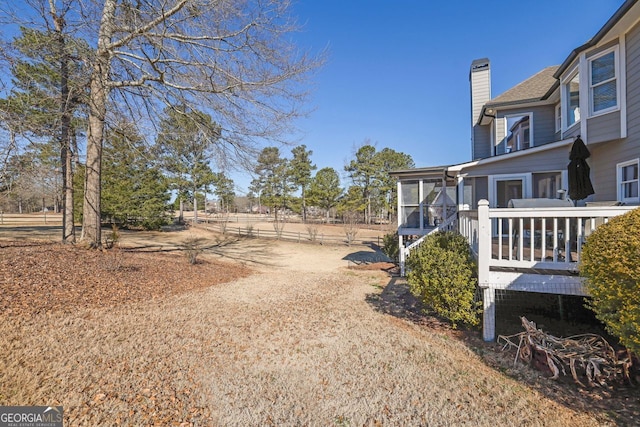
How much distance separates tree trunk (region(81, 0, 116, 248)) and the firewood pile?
10.1 meters

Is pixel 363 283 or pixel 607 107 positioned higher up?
pixel 607 107

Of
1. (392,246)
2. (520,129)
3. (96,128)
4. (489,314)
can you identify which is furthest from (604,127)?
(96,128)

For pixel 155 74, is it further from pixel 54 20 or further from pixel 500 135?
pixel 500 135

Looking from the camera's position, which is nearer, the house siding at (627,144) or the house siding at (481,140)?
the house siding at (627,144)

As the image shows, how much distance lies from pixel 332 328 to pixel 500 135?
10305mm

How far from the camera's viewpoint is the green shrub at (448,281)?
4.20 meters

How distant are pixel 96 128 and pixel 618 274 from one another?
36.0ft

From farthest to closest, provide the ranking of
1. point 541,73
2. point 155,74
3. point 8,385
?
point 541,73 → point 155,74 → point 8,385

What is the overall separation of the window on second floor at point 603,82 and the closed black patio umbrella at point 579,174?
853mm

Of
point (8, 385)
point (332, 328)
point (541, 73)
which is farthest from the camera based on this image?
point (541, 73)

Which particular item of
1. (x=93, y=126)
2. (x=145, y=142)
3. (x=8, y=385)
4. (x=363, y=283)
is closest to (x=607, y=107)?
(x=363, y=283)

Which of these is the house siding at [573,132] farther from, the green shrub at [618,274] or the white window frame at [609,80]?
the green shrub at [618,274]

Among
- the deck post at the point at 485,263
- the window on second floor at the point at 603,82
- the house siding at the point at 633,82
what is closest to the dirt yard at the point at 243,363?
the deck post at the point at 485,263

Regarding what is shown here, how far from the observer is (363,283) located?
27.7ft
